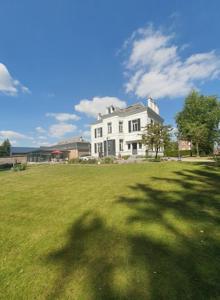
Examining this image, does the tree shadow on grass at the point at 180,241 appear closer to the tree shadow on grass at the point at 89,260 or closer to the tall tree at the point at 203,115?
the tree shadow on grass at the point at 89,260

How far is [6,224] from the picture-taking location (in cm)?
496

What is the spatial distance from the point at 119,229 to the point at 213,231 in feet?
6.06

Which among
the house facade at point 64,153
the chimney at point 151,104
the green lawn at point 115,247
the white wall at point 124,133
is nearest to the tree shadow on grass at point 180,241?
the green lawn at point 115,247

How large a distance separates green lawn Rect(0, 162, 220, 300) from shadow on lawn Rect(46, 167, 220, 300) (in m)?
0.01

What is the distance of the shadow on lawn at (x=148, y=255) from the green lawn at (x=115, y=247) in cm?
1

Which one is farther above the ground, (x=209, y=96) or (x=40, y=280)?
(x=209, y=96)

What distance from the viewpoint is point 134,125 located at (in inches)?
1140

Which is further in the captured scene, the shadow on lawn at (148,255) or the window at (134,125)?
the window at (134,125)

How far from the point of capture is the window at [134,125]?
92.9ft

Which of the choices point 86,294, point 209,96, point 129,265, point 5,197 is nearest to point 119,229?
point 129,265

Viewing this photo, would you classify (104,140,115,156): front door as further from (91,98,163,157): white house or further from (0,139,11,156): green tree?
(0,139,11,156): green tree

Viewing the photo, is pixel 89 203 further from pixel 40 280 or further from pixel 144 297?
pixel 144 297

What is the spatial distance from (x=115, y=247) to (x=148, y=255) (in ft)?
2.06

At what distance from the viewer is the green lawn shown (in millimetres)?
2699
